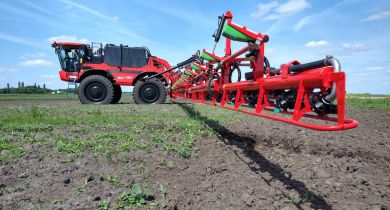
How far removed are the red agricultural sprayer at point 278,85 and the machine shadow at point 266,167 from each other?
75 cm

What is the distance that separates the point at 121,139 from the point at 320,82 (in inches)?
136

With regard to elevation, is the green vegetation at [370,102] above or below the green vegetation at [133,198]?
above

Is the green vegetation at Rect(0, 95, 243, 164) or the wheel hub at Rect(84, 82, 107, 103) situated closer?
the green vegetation at Rect(0, 95, 243, 164)

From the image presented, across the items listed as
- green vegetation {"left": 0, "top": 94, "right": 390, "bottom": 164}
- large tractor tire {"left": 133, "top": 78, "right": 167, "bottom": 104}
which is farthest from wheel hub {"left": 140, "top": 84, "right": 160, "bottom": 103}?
green vegetation {"left": 0, "top": 94, "right": 390, "bottom": 164}

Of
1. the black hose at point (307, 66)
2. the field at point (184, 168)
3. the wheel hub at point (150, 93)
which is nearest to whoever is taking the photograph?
the black hose at point (307, 66)

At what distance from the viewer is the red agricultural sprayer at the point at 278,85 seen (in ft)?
9.64

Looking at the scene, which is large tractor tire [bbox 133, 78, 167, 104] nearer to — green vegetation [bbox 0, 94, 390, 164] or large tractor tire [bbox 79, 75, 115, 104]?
large tractor tire [bbox 79, 75, 115, 104]

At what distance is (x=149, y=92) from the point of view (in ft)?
45.7

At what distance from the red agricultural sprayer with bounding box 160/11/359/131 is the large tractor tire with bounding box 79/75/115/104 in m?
7.15

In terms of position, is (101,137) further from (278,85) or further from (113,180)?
(278,85)

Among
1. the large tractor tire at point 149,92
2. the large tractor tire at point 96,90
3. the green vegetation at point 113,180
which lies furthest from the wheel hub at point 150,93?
the green vegetation at point 113,180

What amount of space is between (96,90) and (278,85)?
1091 centimetres

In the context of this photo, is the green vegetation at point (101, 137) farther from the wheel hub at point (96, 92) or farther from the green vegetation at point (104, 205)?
the wheel hub at point (96, 92)

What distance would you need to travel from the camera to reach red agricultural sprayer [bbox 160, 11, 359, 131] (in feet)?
9.64
